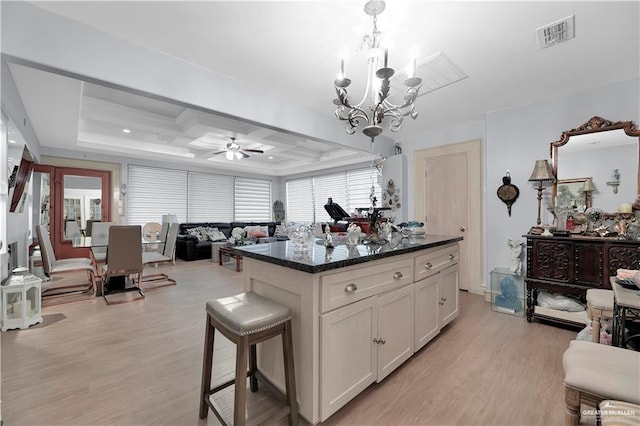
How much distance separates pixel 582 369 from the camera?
1.19m

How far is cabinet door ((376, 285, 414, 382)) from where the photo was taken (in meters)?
1.78

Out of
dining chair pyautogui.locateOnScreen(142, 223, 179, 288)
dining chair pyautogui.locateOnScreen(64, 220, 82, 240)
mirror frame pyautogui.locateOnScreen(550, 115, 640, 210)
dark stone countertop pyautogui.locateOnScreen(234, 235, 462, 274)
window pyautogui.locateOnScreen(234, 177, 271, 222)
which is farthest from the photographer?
window pyautogui.locateOnScreen(234, 177, 271, 222)

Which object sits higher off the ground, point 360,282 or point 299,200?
point 299,200

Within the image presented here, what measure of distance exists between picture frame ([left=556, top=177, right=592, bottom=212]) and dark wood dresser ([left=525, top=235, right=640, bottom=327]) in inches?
22.2

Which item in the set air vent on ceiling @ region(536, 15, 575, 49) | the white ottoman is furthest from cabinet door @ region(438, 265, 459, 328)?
the white ottoman

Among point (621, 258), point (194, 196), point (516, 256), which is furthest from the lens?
point (194, 196)

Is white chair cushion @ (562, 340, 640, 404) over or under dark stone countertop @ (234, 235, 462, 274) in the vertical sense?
under

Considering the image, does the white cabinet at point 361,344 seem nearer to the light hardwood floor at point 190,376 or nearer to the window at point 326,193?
the light hardwood floor at point 190,376

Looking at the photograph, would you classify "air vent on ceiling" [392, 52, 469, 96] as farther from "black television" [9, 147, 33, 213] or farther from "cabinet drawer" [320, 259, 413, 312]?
"black television" [9, 147, 33, 213]

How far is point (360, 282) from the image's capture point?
1.62 meters

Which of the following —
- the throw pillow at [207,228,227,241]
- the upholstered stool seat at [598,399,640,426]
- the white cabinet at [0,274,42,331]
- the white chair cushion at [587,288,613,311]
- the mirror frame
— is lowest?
the white cabinet at [0,274,42,331]

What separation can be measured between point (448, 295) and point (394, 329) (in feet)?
3.67

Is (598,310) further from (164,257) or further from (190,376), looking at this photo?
(164,257)

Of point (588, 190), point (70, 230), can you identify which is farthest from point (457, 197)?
point (70, 230)
